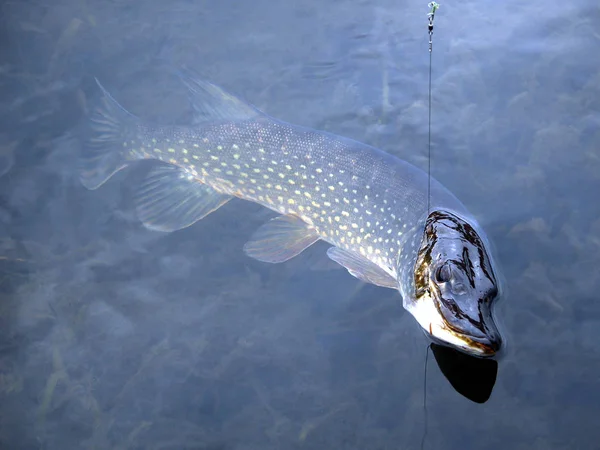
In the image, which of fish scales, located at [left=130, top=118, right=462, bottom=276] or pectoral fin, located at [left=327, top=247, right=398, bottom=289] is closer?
pectoral fin, located at [left=327, top=247, right=398, bottom=289]

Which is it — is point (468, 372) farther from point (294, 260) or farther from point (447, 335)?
point (294, 260)

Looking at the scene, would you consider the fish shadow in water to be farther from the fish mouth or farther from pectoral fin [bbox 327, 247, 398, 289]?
pectoral fin [bbox 327, 247, 398, 289]

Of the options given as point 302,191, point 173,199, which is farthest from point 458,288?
point 173,199

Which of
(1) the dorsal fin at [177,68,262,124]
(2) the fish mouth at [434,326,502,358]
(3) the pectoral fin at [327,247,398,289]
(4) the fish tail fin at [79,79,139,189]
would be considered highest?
(1) the dorsal fin at [177,68,262,124]

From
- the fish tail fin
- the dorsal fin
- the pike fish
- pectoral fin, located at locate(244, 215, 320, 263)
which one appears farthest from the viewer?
the fish tail fin

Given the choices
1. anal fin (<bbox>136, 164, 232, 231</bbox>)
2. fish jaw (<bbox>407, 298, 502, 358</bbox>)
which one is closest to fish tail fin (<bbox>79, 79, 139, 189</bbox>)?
anal fin (<bbox>136, 164, 232, 231</bbox>)

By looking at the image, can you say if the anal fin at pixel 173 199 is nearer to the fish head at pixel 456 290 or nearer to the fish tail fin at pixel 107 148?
the fish tail fin at pixel 107 148
